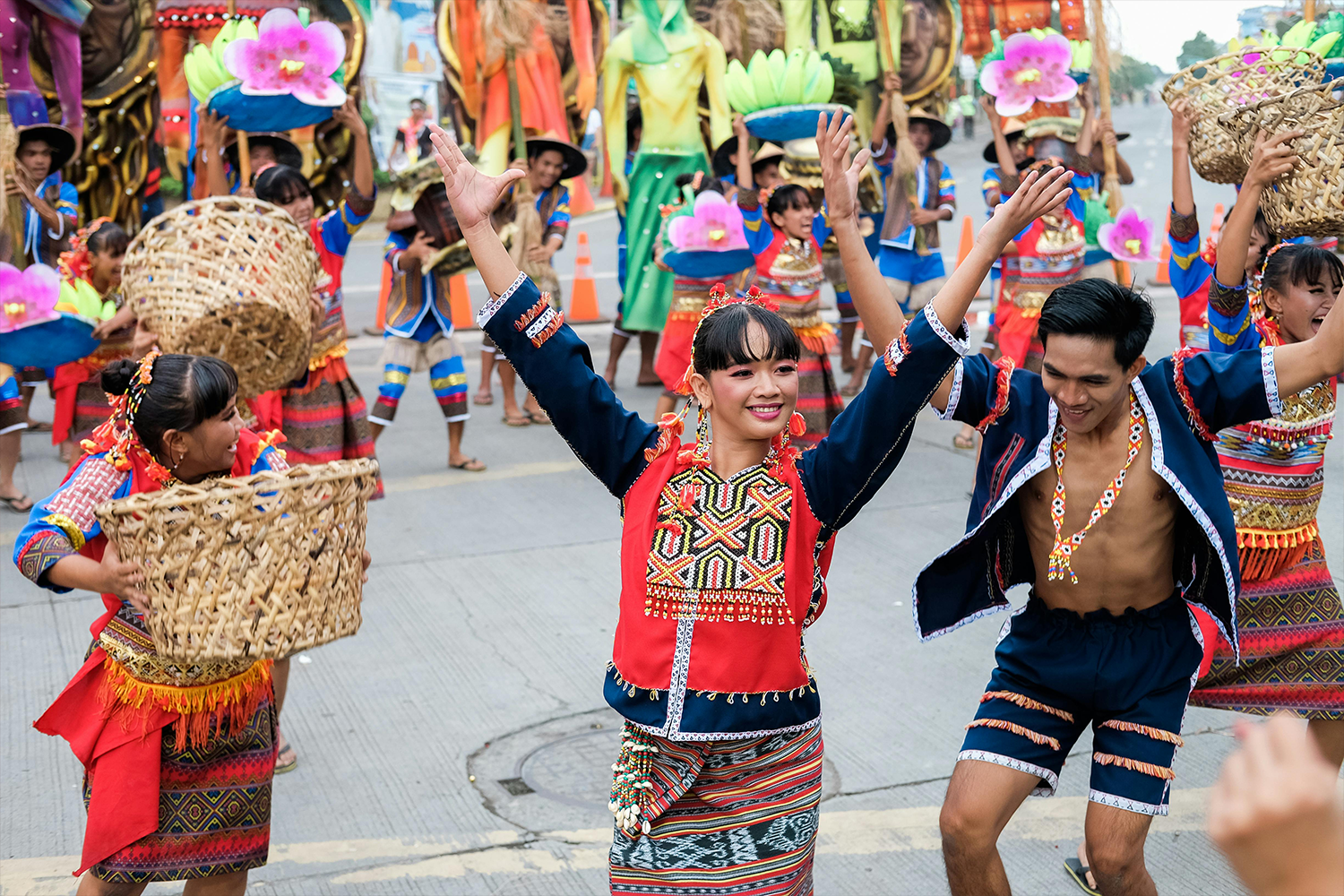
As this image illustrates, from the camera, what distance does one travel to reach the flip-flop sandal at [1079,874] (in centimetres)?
352

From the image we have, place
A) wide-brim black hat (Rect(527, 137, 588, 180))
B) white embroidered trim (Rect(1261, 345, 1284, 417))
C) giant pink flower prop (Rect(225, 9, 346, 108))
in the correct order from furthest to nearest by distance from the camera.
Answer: wide-brim black hat (Rect(527, 137, 588, 180)), giant pink flower prop (Rect(225, 9, 346, 108)), white embroidered trim (Rect(1261, 345, 1284, 417))

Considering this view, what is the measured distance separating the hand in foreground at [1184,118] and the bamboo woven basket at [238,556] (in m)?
2.52

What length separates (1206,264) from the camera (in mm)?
4316

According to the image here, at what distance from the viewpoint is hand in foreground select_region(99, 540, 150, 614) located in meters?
2.60

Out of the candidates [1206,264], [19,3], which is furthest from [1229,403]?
[19,3]

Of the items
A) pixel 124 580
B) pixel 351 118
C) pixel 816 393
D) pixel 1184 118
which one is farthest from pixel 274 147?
pixel 124 580

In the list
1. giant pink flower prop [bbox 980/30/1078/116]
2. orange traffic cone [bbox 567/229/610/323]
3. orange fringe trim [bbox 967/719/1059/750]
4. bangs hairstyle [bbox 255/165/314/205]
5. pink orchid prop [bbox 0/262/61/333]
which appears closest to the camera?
orange fringe trim [bbox 967/719/1059/750]

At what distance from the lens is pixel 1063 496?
302 cm

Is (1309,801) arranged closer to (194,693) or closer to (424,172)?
(194,693)

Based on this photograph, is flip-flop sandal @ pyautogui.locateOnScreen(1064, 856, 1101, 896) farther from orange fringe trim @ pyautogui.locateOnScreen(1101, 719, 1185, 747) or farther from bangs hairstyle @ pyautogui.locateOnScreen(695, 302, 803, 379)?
bangs hairstyle @ pyautogui.locateOnScreen(695, 302, 803, 379)

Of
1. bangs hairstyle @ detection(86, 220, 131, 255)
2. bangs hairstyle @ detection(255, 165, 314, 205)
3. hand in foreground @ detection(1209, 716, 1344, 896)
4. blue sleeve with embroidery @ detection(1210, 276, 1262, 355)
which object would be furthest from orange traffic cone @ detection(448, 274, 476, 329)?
hand in foreground @ detection(1209, 716, 1344, 896)

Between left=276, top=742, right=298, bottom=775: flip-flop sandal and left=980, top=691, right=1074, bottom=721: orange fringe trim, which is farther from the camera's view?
left=276, top=742, right=298, bottom=775: flip-flop sandal

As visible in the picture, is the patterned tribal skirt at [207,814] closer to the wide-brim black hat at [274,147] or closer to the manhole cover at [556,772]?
the manhole cover at [556,772]

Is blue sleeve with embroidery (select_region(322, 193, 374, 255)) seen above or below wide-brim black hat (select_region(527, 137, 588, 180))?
below
